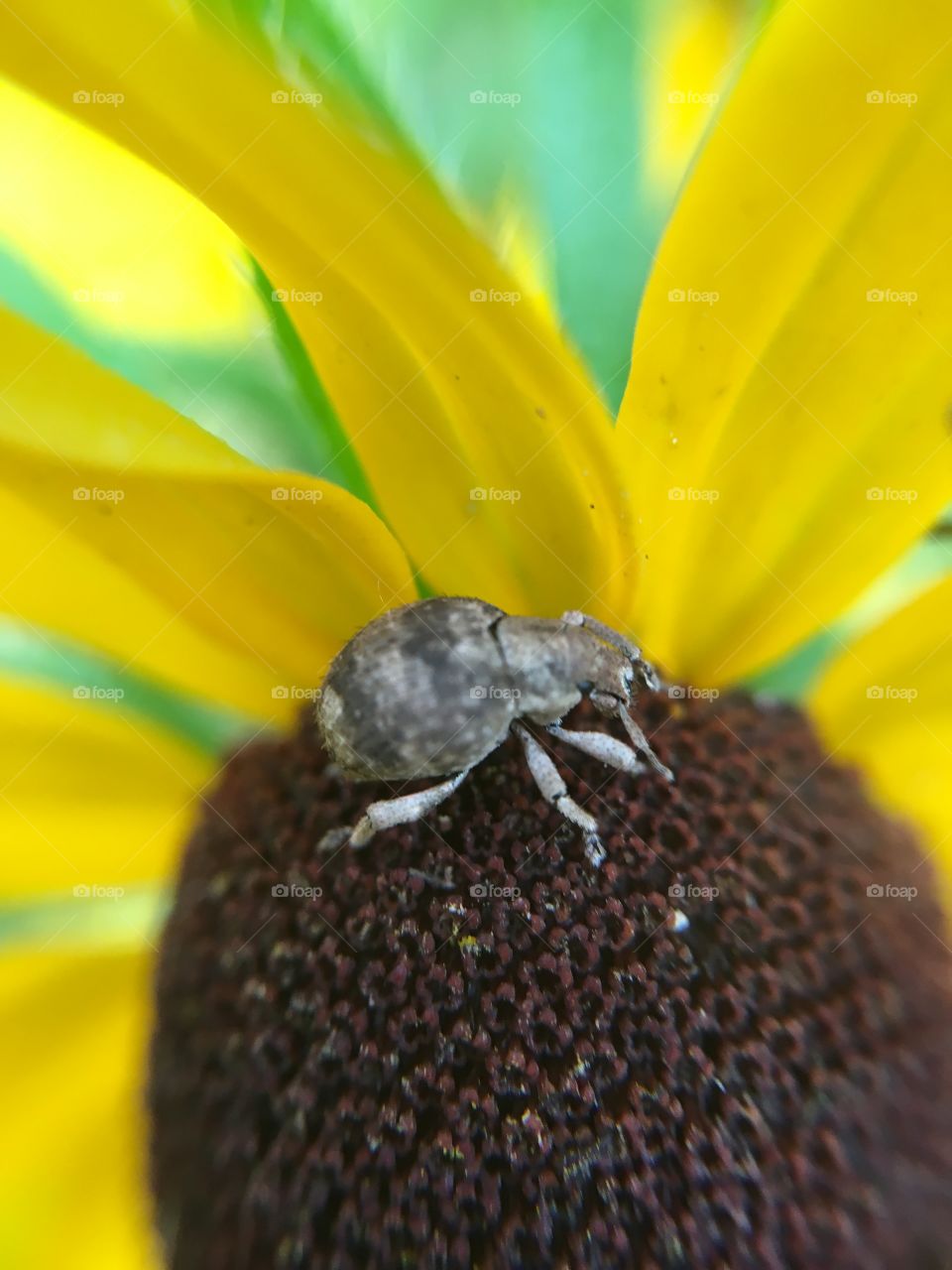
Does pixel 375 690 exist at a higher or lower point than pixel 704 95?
lower

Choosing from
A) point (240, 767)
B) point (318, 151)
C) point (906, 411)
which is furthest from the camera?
point (240, 767)

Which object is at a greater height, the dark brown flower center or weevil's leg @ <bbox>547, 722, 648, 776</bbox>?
weevil's leg @ <bbox>547, 722, 648, 776</bbox>

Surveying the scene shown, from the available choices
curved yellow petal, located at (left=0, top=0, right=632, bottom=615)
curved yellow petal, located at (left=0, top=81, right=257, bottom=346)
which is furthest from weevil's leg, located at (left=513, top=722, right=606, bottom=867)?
curved yellow petal, located at (left=0, top=81, right=257, bottom=346)

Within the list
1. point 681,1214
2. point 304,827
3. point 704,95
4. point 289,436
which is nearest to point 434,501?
point 289,436

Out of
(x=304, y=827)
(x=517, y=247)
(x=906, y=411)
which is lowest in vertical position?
(x=304, y=827)

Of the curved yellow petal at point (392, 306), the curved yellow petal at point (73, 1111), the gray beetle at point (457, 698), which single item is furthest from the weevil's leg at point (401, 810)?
the curved yellow petal at point (73, 1111)

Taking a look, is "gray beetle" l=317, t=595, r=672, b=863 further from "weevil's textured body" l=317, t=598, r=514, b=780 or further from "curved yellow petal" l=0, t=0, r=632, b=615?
"curved yellow petal" l=0, t=0, r=632, b=615

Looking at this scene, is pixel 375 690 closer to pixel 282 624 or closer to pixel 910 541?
pixel 282 624
